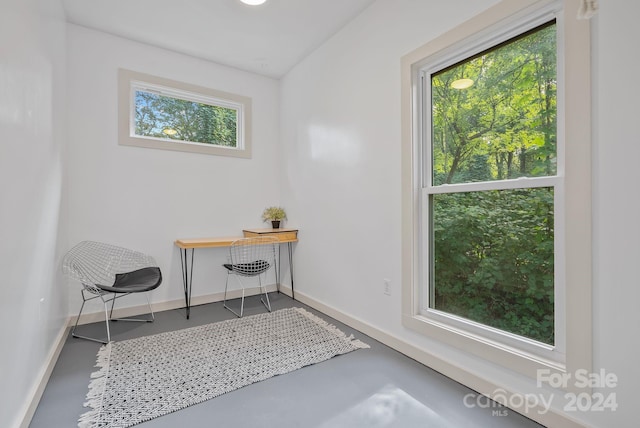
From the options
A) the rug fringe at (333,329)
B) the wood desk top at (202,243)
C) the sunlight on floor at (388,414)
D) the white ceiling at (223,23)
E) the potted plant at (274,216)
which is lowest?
the sunlight on floor at (388,414)

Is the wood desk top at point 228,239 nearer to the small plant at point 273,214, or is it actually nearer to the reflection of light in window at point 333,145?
the small plant at point 273,214

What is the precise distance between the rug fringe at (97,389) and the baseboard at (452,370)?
6.11 feet

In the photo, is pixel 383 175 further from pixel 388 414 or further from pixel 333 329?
pixel 388 414

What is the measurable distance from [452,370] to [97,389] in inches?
85.4

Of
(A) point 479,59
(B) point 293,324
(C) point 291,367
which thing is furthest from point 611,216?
(B) point 293,324

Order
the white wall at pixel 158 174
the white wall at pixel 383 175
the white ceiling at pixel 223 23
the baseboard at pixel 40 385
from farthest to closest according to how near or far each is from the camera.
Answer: the white wall at pixel 158 174 < the white ceiling at pixel 223 23 < the baseboard at pixel 40 385 < the white wall at pixel 383 175

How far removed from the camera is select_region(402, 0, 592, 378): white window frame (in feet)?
4.66

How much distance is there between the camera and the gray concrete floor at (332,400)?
5.27 ft

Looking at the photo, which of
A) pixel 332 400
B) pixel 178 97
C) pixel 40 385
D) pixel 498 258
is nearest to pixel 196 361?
pixel 40 385

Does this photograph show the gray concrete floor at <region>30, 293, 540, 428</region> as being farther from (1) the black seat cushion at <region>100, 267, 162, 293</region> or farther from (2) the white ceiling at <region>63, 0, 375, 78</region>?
(2) the white ceiling at <region>63, 0, 375, 78</region>

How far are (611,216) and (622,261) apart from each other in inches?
7.5

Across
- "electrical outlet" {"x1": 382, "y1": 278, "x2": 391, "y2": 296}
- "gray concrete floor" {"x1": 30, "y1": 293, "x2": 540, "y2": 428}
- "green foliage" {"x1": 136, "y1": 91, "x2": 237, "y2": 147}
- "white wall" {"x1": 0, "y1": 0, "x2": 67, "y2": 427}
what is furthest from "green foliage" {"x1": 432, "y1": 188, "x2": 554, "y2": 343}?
"green foliage" {"x1": 136, "y1": 91, "x2": 237, "y2": 147}

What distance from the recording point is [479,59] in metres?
1.99

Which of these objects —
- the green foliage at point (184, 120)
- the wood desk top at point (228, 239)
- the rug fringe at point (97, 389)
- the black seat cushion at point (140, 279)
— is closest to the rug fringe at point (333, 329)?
the wood desk top at point (228, 239)
